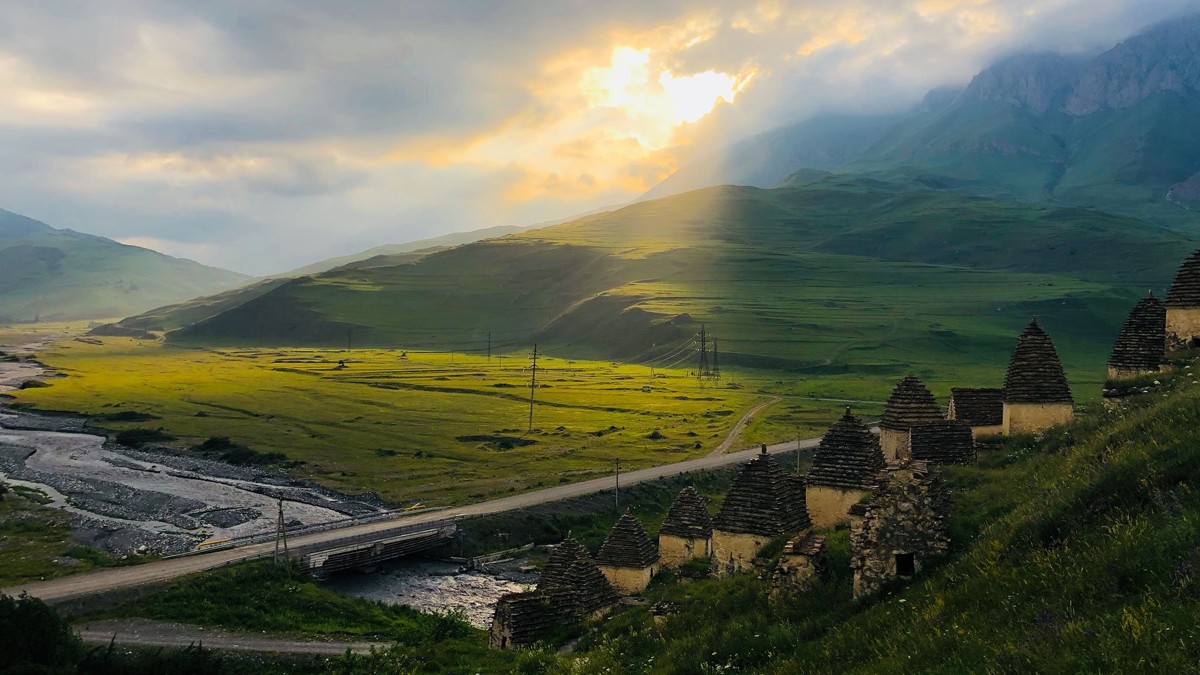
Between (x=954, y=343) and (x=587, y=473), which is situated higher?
(x=954, y=343)

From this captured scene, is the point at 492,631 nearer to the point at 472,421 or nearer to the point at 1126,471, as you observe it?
the point at 1126,471

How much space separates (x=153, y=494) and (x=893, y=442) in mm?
76176

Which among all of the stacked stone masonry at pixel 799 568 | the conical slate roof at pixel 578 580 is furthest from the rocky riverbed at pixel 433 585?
the stacked stone masonry at pixel 799 568

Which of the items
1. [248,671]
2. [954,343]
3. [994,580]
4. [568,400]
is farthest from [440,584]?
[954,343]

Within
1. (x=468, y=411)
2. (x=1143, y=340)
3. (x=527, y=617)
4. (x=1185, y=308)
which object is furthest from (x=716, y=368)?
(x=527, y=617)

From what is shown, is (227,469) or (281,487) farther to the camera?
(227,469)

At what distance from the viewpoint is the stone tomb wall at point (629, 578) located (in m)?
36.8

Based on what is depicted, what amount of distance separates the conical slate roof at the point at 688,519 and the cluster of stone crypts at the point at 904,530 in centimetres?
2165

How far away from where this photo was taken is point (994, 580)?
13516 millimetres

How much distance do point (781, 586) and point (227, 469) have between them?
300 feet

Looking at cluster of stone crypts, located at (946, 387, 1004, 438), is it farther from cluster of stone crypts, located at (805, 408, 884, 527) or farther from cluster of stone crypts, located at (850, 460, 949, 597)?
cluster of stone crypts, located at (850, 460, 949, 597)

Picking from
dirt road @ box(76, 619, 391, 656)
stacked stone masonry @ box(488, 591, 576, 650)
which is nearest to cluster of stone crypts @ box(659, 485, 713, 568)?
stacked stone masonry @ box(488, 591, 576, 650)

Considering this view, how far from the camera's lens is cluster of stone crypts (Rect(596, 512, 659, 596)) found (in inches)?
1458

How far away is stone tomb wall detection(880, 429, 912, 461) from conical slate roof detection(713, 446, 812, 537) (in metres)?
8.17
